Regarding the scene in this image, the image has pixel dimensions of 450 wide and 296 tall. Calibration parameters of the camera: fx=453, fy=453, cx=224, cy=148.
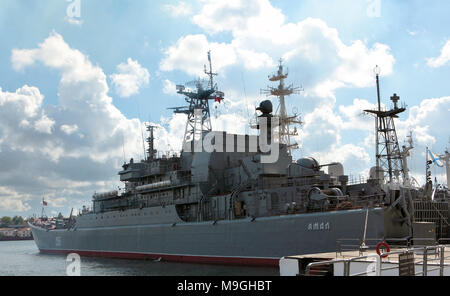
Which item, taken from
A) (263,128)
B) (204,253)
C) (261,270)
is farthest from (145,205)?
(261,270)

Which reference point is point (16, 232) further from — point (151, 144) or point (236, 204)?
point (236, 204)

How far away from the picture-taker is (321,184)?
83.4 ft

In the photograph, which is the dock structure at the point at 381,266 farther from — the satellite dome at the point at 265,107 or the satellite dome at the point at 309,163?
the satellite dome at the point at 265,107

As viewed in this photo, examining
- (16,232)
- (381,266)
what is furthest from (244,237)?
(16,232)

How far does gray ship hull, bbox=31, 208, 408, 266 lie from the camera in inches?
857

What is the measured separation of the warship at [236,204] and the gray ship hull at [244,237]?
0.17 feet

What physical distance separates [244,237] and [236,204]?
2.56 m

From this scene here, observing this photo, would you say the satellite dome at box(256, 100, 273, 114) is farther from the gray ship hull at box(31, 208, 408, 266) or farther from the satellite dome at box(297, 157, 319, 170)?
the gray ship hull at box(31, 208, 408, 266)

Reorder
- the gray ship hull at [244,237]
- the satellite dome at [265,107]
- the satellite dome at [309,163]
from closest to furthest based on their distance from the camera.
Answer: the gray ship hull at [244,237] → the satellite dome at [309,163] → the satellite dome at [265,107]

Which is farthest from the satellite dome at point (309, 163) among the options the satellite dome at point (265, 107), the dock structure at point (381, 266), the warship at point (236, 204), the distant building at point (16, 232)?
the distant building at point (16, 232)

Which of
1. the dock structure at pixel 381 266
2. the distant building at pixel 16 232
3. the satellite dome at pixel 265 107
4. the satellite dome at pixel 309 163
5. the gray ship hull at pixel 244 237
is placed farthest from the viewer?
the distant building at pixel 16 232

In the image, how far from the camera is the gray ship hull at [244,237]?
21.8 meters

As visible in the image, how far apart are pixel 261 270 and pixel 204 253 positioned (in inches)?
225
